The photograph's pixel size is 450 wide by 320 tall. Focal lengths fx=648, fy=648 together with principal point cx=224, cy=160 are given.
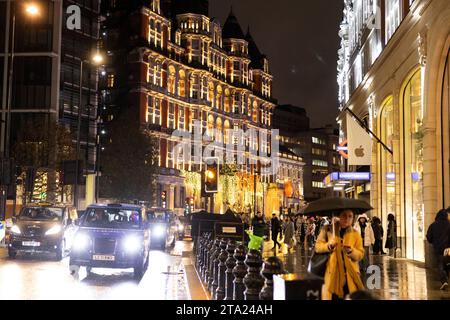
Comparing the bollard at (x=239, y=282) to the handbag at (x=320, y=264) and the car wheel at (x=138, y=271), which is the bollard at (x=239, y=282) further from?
the car wheel at (x=138, y=271)

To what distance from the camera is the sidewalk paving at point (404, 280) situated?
47.4 feet

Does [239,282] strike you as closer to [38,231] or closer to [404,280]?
[404,280]

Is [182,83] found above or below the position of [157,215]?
above

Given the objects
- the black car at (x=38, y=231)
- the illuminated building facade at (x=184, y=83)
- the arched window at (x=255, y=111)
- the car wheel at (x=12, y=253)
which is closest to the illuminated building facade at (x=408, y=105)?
the black car at (x=38, y=231)

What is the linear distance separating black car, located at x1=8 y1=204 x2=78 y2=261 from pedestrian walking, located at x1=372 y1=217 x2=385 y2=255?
13.1 m

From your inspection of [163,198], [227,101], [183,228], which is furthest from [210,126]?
[183,228]

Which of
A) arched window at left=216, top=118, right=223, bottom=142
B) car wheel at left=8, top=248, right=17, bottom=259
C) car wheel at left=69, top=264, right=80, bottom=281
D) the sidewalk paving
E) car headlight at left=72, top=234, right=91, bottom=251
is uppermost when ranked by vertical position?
arched window at left=216, top=118, right=223, bottom=142

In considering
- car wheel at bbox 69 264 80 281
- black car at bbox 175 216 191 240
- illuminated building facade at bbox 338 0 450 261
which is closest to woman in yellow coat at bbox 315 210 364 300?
car wheel at bbox 69 264 80 281

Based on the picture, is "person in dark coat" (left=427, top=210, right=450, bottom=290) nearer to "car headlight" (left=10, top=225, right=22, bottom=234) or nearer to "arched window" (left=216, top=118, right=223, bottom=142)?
"car headlight" (left=10, top=225, right=22, bottom=234)

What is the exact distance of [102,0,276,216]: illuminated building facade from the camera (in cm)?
7612

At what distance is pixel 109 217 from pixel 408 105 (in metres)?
14.0

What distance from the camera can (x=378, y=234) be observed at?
29078 mm

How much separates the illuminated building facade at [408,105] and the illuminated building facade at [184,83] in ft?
129

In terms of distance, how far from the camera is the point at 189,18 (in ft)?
286
